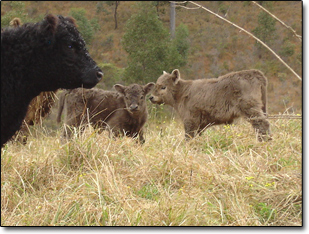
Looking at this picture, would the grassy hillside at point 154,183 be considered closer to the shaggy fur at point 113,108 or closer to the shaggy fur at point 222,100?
the shaggy fur at point 222,100

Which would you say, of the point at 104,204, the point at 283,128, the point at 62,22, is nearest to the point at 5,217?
the point at 104,204

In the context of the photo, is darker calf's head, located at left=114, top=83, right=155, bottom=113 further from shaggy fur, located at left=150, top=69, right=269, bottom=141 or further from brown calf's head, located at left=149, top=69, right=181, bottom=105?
shaggy fur, located at left=150, top=69, right=269, bottom=141

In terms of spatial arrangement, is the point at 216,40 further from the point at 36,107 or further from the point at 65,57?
the point at 65,57

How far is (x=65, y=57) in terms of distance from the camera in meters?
3.36

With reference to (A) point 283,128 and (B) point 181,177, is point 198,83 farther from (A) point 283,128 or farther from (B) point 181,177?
(B) point 181,177

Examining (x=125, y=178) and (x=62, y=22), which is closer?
(x=62, y=22)

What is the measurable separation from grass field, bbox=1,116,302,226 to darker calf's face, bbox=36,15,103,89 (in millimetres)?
1366

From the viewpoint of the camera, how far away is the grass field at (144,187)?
157 inches

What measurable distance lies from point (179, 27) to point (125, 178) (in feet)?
46.7

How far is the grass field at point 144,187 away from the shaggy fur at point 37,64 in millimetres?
1343

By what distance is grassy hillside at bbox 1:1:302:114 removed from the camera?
15938 millimetres

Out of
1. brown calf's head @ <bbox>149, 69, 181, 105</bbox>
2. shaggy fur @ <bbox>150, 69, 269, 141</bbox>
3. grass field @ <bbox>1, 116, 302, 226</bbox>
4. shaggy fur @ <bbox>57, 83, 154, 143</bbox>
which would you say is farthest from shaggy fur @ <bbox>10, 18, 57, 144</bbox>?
shaggy fur @ <bbox>150, 69, 269, 141</bbox>

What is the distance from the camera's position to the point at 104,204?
13.7 ft

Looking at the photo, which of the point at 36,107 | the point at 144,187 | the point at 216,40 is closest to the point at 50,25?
the point at 144,187
